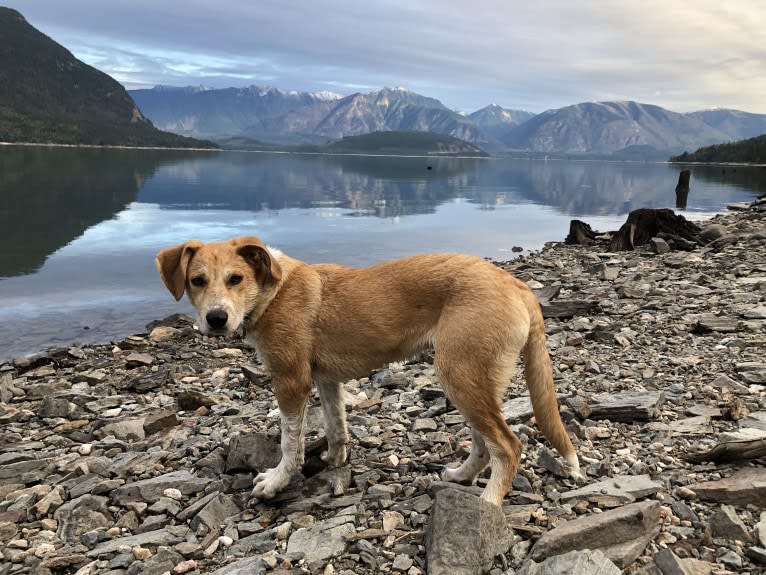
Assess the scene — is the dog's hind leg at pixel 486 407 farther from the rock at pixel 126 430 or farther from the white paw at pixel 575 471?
the rock at pixel 126 430

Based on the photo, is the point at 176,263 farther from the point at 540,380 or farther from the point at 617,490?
the point at 617,490

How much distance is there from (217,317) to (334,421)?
79.6 inches

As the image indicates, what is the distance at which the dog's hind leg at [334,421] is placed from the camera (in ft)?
21.9

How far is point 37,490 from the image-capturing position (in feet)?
21.9

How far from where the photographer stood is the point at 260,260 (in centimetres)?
611

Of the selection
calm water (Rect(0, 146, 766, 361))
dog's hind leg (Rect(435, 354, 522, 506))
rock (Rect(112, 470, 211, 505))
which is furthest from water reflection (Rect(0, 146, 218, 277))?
dog's hind leg (Rect(435, 354, 522, 506))

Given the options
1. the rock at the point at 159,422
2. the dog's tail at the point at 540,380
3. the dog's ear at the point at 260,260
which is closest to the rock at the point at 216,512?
the dog's ear at the point at 260,260

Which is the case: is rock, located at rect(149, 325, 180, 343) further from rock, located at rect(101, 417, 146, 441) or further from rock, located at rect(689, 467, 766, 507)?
rock, located at rect(689, 467, 766, 507)

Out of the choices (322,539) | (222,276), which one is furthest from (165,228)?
(322,539)

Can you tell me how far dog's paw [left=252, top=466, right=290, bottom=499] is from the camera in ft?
20.2

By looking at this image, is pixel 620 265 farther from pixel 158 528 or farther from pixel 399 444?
pixel 158 528

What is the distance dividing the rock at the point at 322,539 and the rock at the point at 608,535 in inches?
68.6

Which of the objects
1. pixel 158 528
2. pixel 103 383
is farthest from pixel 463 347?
pixel 103 383

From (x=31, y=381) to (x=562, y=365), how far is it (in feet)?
37.1
